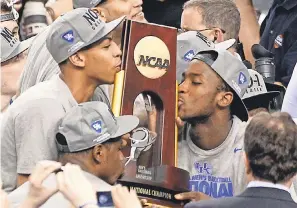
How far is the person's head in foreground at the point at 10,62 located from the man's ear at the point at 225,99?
4.04 ft

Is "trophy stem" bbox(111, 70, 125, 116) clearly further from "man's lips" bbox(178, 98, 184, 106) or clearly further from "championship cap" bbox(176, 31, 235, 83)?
"championship cap" bbox(176, 31, 235, 83)

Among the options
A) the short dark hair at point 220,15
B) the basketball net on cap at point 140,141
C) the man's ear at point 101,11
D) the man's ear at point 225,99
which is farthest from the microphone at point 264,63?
the basketball net on cap at point 140,141

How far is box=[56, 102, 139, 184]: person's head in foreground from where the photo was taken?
518cm

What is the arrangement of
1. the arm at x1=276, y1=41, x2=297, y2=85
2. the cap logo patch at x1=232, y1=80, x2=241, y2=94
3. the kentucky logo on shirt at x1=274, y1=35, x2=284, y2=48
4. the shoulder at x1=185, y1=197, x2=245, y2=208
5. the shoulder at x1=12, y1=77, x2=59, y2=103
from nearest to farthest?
1. the shoulder at x1=185, y1=197, x2=245, y2=208
2. the shoulder at x1=12, y1=77, x2=59, y2=103
3. the cap logo patch at x1=232, y1=80, x2=241, y2=94
4. the arm at x1=276, y1=41, x2=297, y2=85
5. the kentucky logo on shirt at x1=274, y1=35, x2=284, y2=48

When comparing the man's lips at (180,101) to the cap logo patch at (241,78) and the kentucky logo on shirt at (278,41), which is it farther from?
the kentucky logo on shirt at (278,41)

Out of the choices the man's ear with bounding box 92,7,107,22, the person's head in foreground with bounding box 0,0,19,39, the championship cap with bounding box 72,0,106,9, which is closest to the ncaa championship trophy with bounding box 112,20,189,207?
the man's ear with bounding box 92,7,107,22

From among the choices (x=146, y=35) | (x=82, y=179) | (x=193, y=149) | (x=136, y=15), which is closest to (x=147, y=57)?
(x=146, y=35)

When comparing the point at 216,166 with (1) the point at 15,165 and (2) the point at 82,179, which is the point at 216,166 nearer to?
(1) the point at 15,165

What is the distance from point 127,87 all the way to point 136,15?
1144mm

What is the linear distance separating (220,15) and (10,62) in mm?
1465

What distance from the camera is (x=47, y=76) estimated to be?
20.3 feet

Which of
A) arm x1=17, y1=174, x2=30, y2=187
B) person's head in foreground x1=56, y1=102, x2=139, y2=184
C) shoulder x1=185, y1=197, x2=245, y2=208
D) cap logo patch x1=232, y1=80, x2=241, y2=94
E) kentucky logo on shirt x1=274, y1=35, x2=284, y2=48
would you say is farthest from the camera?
kentucky logo on shirt x1=274, y1=35, x2=284, y2=48

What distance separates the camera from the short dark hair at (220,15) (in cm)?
744

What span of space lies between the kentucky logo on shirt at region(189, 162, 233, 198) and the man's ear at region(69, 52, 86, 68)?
0.84m
